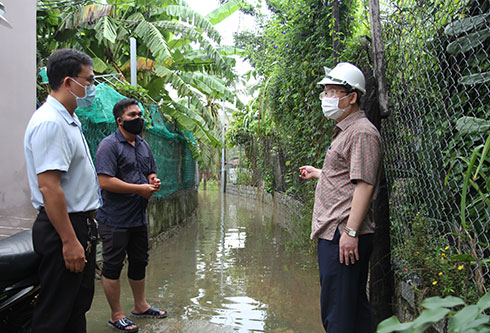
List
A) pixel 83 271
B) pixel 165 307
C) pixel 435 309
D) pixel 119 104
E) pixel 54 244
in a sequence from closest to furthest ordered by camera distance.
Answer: pixel 435 309 → pixel 54 244 → pixel 83 271 → pixel 119 104 → pixel 165 307

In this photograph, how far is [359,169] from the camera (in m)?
2.31

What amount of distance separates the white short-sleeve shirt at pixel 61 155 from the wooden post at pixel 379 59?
82.4 inches

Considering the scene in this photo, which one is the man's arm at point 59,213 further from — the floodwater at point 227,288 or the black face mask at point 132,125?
the floodwater at point 227,288

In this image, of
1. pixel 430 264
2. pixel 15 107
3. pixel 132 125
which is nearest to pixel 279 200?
pixel 132 125

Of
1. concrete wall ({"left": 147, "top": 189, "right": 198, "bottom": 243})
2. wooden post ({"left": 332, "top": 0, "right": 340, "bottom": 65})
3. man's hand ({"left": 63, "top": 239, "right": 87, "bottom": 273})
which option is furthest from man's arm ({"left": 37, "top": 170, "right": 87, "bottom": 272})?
concrete wall ({"left": 147, "top": 189, "right": 198, "bottom": 243})

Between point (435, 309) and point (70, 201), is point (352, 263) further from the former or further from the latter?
point (70, 201)

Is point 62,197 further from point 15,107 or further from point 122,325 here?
point 15,107

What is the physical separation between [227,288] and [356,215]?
307cm

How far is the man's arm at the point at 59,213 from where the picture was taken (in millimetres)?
2176

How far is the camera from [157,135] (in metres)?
7.42

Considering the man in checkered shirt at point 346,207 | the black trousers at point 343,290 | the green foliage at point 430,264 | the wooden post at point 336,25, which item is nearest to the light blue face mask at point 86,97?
the man in checkered shirt at point 346,207

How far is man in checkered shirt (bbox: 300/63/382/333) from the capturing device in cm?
232

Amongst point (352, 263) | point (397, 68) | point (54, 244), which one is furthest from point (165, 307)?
point (397, 68)

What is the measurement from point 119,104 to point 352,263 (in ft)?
8.52
